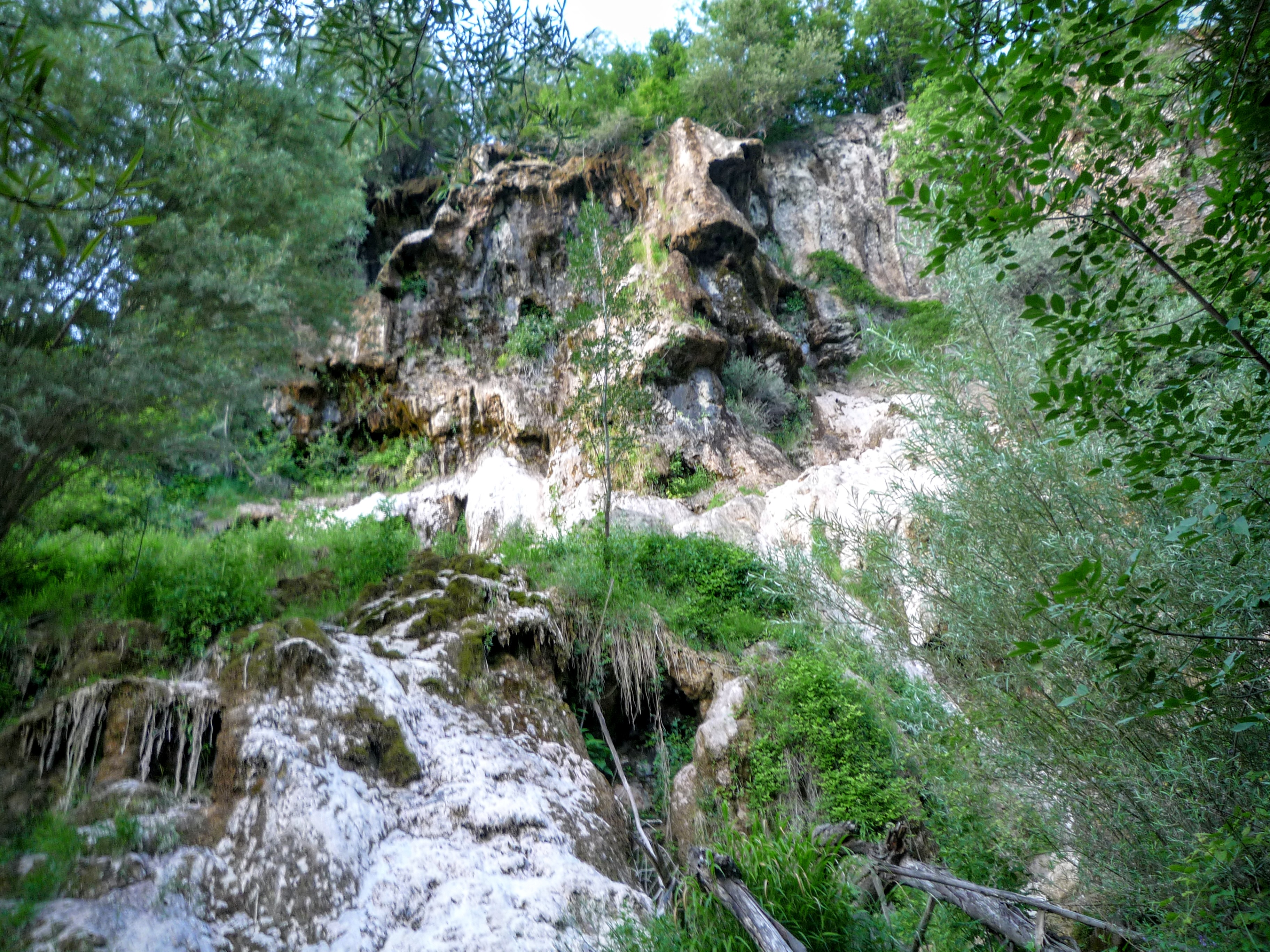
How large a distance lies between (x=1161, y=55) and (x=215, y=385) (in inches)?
257

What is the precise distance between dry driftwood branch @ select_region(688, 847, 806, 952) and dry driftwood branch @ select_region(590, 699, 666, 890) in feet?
2.32

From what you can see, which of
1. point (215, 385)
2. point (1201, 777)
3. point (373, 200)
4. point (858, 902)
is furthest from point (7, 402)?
point (373, 200)

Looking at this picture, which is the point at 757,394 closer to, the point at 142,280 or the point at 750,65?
the point at 750,65

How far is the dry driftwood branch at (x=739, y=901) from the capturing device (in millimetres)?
2631

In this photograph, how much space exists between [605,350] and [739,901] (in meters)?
6.22

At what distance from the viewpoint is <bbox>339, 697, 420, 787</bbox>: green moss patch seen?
4.35 metres

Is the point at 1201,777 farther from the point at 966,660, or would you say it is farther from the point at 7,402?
the point at 7,402

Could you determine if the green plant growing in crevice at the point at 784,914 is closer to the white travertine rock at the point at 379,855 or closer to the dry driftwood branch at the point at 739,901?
the dry driftwood branch at the point at 739,901

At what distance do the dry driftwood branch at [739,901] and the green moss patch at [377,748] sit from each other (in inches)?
82.0

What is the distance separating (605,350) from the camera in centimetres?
811

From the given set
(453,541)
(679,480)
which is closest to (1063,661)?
(453,541)

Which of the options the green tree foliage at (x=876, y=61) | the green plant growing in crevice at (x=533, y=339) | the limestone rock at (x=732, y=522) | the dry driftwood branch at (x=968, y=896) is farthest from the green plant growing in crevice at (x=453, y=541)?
Result: the green tree foliage at (x=876, y=61)

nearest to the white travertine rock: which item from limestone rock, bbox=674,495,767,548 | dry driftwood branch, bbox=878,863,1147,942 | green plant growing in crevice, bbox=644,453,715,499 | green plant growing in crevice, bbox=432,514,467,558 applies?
dry driftwood branch, bbox=878,863,1147,942

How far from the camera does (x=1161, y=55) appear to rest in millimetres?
2805
